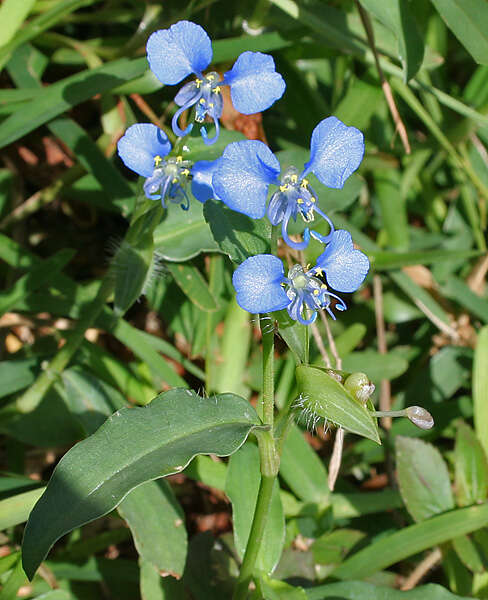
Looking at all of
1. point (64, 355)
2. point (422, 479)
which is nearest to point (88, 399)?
point (64, 355)

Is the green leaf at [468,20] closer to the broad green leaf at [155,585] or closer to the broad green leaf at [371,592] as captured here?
the broad green leaf at [371,592]

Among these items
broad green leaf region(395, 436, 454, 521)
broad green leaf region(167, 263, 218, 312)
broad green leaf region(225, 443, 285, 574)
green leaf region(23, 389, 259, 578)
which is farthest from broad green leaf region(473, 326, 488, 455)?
green leaf region(23, 389, 259, 578)

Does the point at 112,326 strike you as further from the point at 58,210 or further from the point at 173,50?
the point at 173,50

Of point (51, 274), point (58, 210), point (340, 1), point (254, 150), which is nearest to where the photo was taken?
point (254, 150)

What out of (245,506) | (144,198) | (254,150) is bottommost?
(245,506)

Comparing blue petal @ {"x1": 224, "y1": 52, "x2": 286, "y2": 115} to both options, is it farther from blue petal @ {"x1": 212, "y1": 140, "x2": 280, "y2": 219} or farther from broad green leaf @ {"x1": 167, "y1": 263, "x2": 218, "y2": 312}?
broad green leaf @ {"x1": 167, "y1": 263, "x2": 218, "y2": 312}

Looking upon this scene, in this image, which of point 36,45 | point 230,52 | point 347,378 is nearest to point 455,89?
point 230,52
